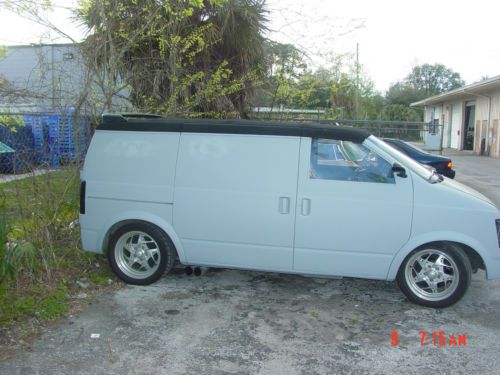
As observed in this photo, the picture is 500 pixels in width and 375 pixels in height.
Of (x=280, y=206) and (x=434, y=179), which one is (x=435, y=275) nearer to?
(x=434, y=179)

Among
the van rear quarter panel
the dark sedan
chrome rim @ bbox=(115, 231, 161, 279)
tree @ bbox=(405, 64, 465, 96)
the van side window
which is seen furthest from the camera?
tree @ bbox=(405, 64, 465, 96)

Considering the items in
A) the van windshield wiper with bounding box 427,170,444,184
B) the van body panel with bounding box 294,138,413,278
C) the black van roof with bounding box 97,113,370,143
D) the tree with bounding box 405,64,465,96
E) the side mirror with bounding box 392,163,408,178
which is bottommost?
the van body panel with bounding box 294,138,413,278

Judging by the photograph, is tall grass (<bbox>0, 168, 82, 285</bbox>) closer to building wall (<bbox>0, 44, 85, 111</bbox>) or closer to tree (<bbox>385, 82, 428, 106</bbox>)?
building wall (<bbox>0, 44, 85, 111</bbox>)

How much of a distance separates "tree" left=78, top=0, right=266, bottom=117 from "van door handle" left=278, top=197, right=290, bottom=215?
122 inches

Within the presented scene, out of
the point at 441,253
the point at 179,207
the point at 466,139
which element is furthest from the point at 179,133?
the point at 466,139

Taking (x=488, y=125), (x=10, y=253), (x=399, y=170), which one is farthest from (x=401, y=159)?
(x=488, y=125)

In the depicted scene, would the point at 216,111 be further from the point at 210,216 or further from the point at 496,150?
the point at 496,150

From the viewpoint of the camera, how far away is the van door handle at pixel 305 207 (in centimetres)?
467

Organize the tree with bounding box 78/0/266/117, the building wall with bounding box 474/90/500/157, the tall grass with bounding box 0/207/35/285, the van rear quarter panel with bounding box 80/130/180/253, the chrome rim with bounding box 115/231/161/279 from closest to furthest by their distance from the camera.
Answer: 1. the tall grass with bounding box 0/207/35/285
2. the van rear quarter panel with bounding box 80/130/180/253
3. the chrome rim with bounding box 115/231/161/279
4. the tree with bounding box 78/0/266/117
5. the building wall with bounding box 474/90/500/157

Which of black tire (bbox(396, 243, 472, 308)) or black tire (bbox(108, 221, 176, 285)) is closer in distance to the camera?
black tire (bbox(396, 243, 472, 308))

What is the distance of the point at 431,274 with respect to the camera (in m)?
4.62

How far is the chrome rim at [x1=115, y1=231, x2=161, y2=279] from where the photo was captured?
16.9 feet

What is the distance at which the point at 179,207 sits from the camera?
4953 mm

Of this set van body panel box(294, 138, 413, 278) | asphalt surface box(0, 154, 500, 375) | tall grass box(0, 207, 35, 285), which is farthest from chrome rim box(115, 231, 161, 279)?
van body panel box(294, 138, 413, 278)
